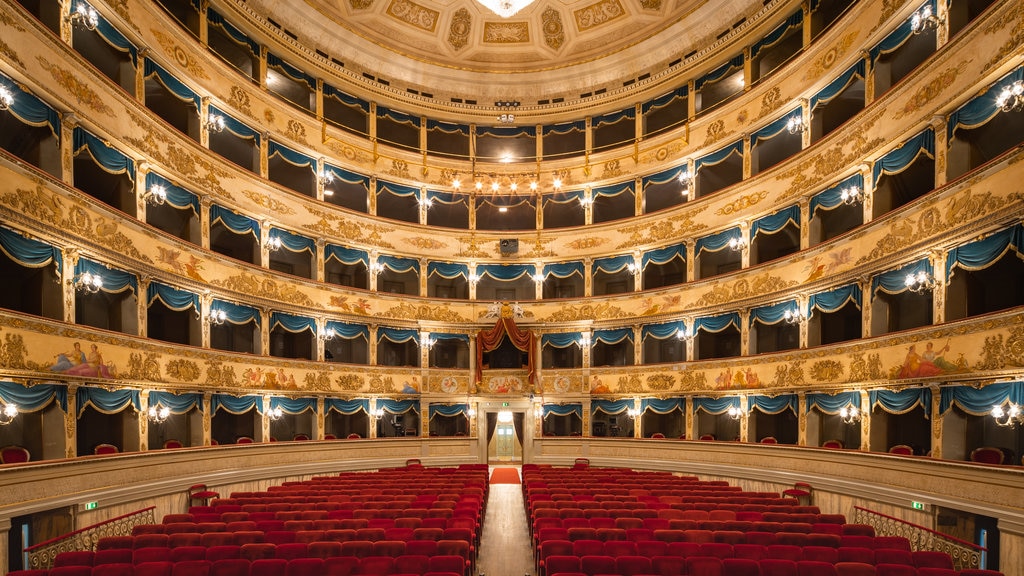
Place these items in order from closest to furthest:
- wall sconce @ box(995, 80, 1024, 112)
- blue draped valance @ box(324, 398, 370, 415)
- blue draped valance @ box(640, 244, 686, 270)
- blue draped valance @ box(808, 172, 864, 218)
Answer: wall sconce @ box(995, 80, 1024, 112), blue draped valance @ box(808, 172, 864, 218), blue draped valance @ box(324, 398, 370, 415), blue draped valance @ box(640, 244, 686, 270)

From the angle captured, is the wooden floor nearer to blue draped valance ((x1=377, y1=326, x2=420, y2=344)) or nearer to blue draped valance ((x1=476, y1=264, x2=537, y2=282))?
blue draped valance ((x1=377, y1=326, x2=420, y2=344))

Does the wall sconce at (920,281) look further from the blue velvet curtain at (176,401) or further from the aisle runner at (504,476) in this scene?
the blue velvet curtain at (176,401)

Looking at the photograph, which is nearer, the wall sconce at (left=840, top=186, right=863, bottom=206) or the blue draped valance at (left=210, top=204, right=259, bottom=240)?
the wall sconce at (left=840, top=186, right=863, bottom=206)

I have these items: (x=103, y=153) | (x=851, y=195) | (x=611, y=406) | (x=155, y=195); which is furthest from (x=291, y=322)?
(x=851, y=195)

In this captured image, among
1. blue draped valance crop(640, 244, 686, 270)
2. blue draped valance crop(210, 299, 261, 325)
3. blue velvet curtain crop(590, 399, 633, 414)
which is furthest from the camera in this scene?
blue velvet curtain crop(590, 399, 633, 414)

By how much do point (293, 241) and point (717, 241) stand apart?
48.1ft

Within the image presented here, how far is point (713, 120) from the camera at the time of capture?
2000cm

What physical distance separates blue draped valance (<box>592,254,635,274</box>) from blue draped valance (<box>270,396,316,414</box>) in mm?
11809

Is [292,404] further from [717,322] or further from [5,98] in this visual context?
[717,322]

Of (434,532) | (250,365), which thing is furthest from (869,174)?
(250,365)

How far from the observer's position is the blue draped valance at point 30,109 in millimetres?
10375

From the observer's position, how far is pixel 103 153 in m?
12.9

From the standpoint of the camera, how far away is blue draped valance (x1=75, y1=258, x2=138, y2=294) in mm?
11859

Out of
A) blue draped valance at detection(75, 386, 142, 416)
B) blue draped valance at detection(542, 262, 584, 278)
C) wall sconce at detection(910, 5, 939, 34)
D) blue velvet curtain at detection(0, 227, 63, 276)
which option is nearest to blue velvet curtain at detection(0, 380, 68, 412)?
blue draped valance at detection(75, 386, 142, 416)
